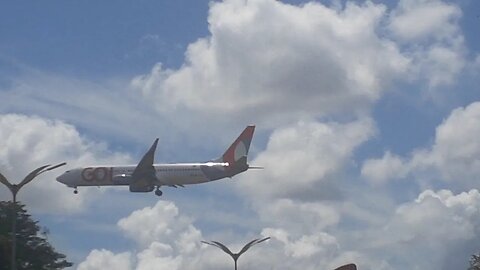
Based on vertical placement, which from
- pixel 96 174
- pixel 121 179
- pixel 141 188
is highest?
pixel 96 174

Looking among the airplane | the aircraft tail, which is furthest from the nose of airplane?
the aircraft tail

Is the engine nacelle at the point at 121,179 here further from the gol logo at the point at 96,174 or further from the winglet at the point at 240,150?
the winglet at the point at 240,150

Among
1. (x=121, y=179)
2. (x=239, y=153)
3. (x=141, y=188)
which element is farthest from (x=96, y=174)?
(x=239, y=153)

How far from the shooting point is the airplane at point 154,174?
4183 inches

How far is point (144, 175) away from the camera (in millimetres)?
107312

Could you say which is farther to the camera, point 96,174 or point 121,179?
point 96,174

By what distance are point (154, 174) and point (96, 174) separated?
6455mm

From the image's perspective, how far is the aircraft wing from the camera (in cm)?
10700

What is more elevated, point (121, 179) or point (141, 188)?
point (121, 179)

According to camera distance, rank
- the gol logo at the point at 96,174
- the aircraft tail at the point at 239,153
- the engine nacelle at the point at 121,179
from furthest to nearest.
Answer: the gol logo at the point at 96,174 < the engine nacelle at the point at 121,179 < the aircraft tail at the point at 239,153

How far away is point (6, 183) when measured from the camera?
55.1m

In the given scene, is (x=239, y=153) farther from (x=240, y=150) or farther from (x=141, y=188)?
(x=141, y=188)

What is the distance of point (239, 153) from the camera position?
111 metres

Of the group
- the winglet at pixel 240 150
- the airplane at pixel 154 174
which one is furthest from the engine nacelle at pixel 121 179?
the winglet at pixel 240 150
